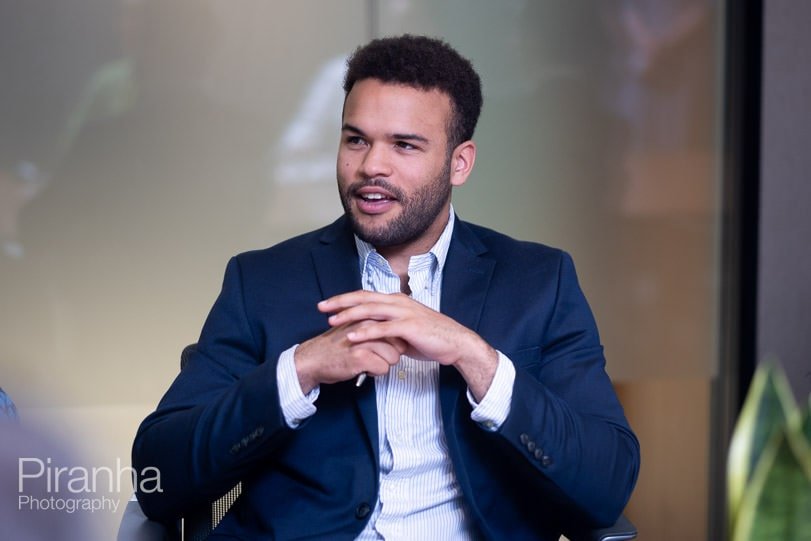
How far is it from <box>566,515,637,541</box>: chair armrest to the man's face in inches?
27.1

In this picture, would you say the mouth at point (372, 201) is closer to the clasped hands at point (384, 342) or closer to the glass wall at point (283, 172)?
the clasped hands at point (384, 342)

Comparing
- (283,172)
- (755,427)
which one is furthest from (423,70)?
(283,172)

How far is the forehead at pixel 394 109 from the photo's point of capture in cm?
207

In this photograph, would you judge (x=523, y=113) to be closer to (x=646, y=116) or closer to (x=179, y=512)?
(x=646, y=116)

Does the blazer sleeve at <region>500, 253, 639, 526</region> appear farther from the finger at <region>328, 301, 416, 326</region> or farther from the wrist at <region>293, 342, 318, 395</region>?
the wrist at <region>293, 342, 318, 395</region>

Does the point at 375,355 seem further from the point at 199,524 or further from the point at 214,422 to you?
the point at 199,524

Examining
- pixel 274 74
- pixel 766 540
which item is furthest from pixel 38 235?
pixel 766 540

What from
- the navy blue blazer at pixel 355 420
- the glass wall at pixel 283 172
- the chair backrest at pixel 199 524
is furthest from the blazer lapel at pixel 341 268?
the glass wall at pixel 283 172

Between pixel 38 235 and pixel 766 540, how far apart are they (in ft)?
10.2

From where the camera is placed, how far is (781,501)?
3.01 ft

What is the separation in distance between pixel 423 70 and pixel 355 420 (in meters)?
0.73

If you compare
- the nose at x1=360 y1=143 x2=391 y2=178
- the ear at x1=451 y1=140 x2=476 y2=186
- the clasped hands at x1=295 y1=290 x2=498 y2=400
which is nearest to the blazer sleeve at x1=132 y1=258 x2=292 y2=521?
the clasped hands at x1=295 y1=290 x2=498 y2=400

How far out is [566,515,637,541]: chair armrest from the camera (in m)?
1.88

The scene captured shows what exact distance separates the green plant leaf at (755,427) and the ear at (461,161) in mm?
1146
